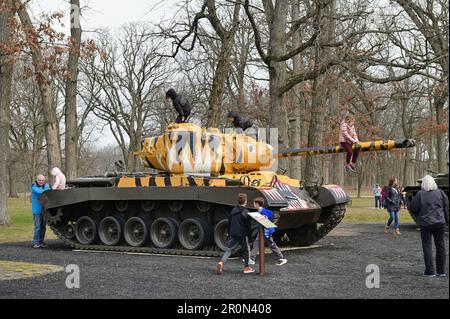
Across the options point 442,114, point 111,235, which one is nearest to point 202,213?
point 111,235

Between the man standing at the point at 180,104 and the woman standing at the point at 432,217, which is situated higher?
the man standing at the point at 180,104

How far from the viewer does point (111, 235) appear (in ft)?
55.5

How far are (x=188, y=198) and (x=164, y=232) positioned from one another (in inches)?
59.5

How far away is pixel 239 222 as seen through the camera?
1176cm

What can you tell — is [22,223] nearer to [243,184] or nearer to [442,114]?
[243,184]

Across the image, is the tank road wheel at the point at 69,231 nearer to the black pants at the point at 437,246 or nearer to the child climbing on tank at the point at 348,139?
the child climbing on tank at the point at 348,139

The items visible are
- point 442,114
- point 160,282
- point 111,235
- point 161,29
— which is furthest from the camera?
point 442,114

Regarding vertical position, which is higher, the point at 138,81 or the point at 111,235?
the point at 138,81

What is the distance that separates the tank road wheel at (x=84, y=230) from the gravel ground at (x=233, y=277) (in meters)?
0.69

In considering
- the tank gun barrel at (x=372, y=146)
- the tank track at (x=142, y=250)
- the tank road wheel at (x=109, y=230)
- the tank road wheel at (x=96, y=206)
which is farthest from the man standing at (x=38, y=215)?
the tank gun barrel at (x=372, y=146)

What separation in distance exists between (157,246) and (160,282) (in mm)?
5447

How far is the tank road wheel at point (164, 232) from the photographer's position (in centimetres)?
1552

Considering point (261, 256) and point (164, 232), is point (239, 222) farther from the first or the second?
point (164, 232)
